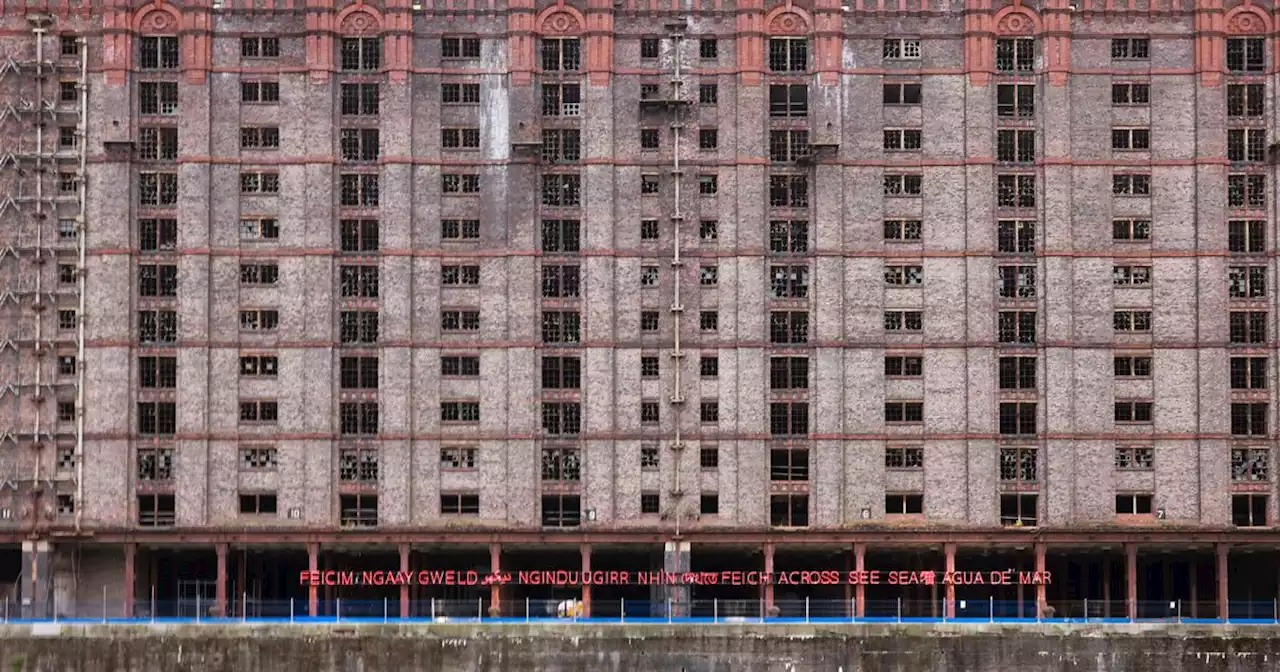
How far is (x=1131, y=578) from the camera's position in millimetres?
132125

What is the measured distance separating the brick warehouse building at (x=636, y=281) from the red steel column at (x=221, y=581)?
1519 millimetres

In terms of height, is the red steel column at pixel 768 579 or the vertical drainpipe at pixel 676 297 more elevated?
the vertical drainpipe at pixel 676 297

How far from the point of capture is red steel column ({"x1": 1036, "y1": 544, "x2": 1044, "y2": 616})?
131 meters

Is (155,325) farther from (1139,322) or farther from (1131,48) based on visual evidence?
(1131,48)

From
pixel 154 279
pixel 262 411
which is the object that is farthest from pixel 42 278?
pixel 262 411

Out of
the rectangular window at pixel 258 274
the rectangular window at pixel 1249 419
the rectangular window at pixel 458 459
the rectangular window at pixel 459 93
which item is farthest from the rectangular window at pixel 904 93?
the rectangular window at pixel 258 274

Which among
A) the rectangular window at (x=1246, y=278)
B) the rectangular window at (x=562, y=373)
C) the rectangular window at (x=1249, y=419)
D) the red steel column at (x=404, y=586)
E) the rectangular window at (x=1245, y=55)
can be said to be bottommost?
the red steel column at (x=404, y=586)

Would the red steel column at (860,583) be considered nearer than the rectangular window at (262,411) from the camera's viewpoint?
Yes

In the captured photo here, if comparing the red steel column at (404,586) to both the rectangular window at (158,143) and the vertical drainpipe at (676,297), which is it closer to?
the vertical drainpipe at (676,297)

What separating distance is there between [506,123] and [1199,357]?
46.0 meters

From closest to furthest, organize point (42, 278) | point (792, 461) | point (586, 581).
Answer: point (586, 581)
point (42, 278)
point (792, 461)

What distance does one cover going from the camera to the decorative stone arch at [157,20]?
136625 mm

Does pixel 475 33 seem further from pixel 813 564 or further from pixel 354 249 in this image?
pixel 813 564

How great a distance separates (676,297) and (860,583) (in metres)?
21.0
